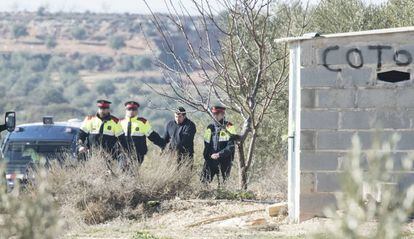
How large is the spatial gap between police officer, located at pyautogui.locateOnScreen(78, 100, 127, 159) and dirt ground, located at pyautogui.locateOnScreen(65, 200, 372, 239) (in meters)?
1.87

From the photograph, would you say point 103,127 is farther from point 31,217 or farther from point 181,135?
point 31,217

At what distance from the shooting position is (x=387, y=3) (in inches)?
883

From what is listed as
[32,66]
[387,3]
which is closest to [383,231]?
[387,3]

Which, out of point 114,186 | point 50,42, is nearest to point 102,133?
point 114,186

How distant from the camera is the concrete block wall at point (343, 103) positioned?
1226 cm

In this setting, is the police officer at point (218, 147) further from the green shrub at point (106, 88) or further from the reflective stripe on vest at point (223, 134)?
the green shrub at point (106, 88)

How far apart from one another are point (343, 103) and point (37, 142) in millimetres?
8200

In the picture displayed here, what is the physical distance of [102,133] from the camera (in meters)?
16.9

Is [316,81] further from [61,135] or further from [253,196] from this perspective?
[61,135]

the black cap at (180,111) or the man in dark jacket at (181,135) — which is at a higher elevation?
the black cap at (180,111)

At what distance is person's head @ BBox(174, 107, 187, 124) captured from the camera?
682 inches

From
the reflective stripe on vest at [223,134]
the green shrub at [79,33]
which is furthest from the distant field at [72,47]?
the reflective stripe on vest at [223,134]

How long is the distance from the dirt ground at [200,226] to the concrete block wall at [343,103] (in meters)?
0.48

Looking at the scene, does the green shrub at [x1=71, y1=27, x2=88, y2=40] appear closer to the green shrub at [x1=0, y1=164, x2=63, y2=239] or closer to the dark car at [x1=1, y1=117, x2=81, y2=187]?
the dark car at [x1=1, y1=117, x2=81, y2=187]
